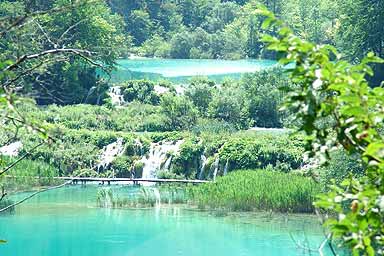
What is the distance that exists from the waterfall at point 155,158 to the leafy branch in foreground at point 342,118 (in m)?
20.7

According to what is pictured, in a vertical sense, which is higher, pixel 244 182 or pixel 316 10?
pixel 316 10

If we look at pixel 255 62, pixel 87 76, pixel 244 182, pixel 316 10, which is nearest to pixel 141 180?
pixel 244 182

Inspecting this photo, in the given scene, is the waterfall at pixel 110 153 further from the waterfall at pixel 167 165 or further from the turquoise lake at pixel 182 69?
the turquoise lake at pixel 182 69

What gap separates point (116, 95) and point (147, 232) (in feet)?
57.6

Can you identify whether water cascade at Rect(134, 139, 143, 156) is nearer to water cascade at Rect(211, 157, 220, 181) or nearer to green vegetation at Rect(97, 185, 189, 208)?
water cascade at Rect(211, 157, 220, 181)

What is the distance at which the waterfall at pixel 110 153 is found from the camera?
24070mm

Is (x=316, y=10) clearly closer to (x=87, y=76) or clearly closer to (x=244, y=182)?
(x=87, y=76)

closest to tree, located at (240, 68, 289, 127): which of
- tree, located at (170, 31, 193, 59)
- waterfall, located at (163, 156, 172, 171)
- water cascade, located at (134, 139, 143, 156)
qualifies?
water cascade, located at (134, 139, 143, 156)

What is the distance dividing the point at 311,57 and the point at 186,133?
21845 millimetres

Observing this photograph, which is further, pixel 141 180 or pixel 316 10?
pixel 316 10

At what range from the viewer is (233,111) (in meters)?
27.8

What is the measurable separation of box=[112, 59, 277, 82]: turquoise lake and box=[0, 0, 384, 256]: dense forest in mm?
4423

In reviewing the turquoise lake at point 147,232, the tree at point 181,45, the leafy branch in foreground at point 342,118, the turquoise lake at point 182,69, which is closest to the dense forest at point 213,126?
the leafy branch in foreground at point 342,118

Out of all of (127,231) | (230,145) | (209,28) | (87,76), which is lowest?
(127,231)
